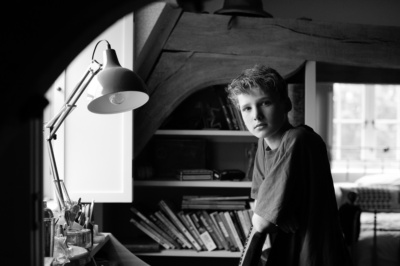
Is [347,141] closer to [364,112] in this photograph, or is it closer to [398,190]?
[364,112]

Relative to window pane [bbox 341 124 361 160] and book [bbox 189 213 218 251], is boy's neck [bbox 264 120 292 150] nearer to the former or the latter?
book [bbox 189 213 218 251]

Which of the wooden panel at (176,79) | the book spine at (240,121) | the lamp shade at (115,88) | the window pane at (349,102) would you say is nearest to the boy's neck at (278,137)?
the lamp shade at (115,88)

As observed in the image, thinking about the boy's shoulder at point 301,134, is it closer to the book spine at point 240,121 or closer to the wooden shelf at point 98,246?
the wooden shelf at point 98,246

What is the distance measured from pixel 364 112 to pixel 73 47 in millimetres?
5214

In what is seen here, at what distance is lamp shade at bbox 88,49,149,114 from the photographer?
160 centimetres

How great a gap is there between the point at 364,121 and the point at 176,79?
11.4ft

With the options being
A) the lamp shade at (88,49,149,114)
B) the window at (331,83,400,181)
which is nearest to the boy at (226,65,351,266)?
the lamp shade at (88,49,149,114)

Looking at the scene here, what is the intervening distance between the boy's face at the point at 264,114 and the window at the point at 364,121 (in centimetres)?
374

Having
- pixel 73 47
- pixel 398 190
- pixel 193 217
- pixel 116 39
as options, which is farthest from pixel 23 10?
pixel 398 190

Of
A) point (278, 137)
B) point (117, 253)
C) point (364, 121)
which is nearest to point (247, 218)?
point (117, 253)

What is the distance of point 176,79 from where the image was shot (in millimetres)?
2455

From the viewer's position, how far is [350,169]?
5.09 m

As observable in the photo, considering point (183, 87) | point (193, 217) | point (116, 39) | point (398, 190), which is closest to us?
point (116, 39)

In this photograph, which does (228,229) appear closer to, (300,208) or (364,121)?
(300,208)
